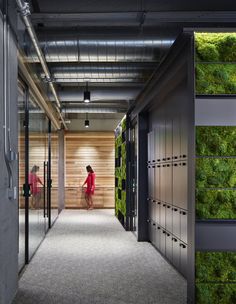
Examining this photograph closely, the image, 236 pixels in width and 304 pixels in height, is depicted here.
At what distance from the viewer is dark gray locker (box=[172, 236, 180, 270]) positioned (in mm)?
6278

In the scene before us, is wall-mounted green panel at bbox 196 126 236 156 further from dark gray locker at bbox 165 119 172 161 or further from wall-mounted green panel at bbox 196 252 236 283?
dark gray locker at bbox 165 119 172 161

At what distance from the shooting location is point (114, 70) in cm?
895

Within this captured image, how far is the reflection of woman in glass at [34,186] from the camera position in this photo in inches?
301

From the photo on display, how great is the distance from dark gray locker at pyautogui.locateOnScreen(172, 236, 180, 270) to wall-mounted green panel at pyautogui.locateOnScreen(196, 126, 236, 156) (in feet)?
6.56

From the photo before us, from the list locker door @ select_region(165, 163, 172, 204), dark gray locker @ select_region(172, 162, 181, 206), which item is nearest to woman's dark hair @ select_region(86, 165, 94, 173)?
locker door @ select_region(165, 163, 172, 204)

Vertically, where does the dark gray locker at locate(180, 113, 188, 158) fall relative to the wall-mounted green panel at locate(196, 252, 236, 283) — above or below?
above

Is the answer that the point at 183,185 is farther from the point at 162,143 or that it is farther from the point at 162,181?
the point at 162,143

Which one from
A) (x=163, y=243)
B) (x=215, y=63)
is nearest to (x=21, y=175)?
(x=163, y=243)

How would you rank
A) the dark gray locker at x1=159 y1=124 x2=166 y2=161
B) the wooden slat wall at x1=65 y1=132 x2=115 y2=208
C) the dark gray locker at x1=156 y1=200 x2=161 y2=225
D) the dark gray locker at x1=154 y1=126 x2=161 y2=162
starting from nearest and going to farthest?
the dark gray locker at x1=159 y1=124 x2=166 y2=161, the dark gray locker at x1=156 y1=200 x2=161 y2=225, the dark gray locker at x1=154 y1=126 x2=161 y2=162, the wooden slat wall at x1=65 y1=132 x2=115 y2=208

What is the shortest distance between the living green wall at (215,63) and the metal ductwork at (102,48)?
2.11 meters

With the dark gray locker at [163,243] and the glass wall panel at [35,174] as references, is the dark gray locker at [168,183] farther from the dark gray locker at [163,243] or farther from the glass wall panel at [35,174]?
the glass wall panel at [35,174]

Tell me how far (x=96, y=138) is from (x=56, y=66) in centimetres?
870

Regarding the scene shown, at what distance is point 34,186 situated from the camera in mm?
8039

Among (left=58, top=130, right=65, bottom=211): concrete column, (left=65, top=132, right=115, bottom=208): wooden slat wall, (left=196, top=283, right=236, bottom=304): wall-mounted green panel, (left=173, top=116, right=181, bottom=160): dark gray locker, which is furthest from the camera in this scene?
(left=65, top=132, right=115, bottom=208): wooden slat wall
